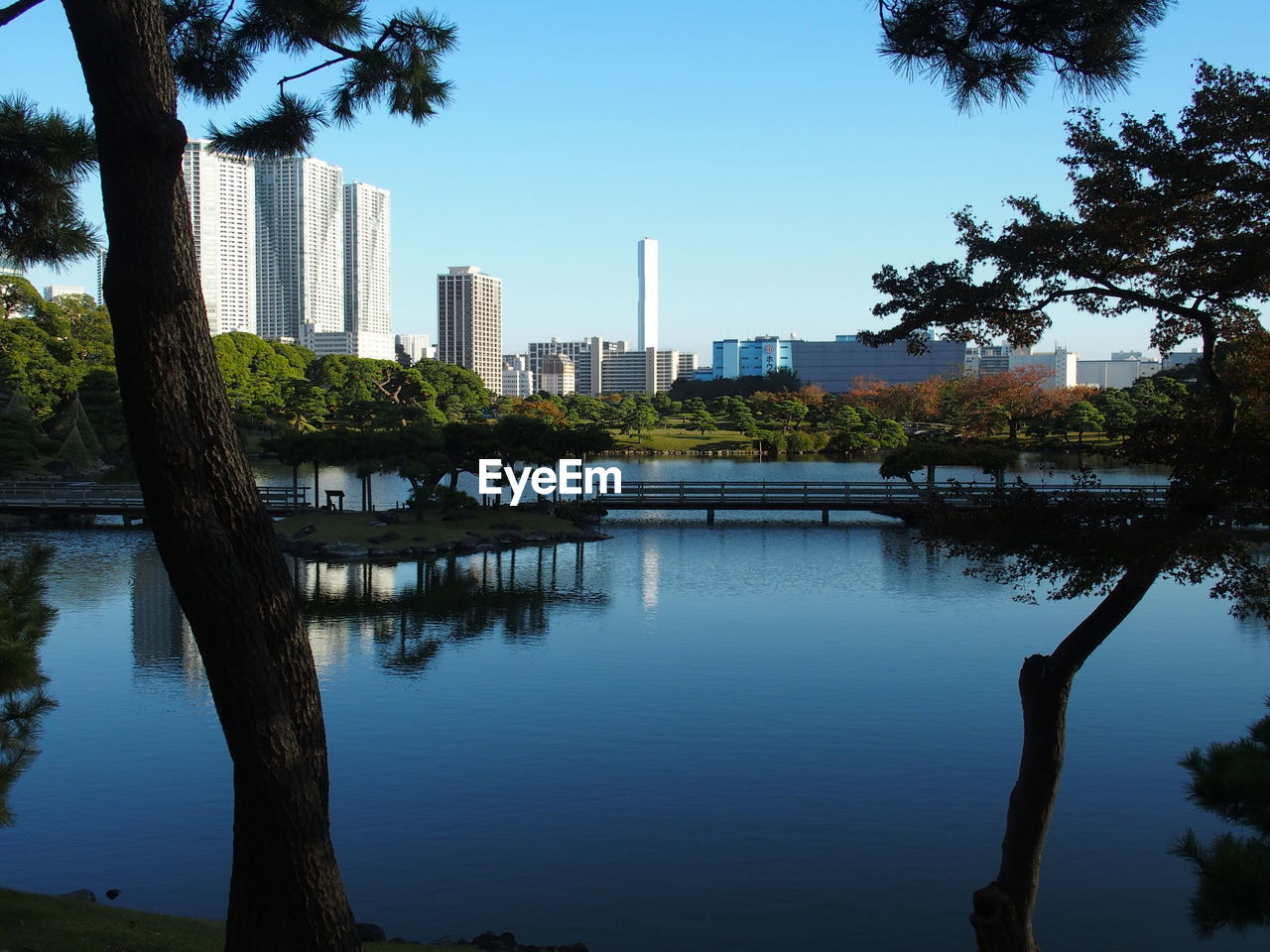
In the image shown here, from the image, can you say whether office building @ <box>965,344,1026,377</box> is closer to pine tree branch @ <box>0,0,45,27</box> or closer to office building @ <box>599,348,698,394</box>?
office building @ <box>599,348,698,394</box>

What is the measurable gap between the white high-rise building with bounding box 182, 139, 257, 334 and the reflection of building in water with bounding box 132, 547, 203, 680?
108075 mm

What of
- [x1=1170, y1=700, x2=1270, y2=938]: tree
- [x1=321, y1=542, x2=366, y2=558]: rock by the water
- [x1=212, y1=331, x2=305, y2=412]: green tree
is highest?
[x1=212, y1=331, x2=305, y2=412]: green tree

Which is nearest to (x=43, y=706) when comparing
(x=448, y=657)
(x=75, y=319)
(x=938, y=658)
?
(x=448, y=657)

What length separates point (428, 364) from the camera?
71438 mm

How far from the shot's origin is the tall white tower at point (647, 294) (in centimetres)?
18365

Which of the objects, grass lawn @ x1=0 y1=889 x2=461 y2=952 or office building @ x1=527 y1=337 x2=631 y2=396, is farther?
office building @ x1=527 y1=337 x2=631 y2=396

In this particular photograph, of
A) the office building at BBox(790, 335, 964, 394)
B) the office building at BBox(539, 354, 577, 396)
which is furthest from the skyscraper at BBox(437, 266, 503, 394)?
the office building at BBox(790, 335, 964, 394)

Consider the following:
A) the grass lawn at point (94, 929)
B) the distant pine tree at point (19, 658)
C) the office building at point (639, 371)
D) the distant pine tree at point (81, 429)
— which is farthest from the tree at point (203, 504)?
the office building at point (639, 371)

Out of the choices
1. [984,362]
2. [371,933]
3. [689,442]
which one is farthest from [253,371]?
[984,362]

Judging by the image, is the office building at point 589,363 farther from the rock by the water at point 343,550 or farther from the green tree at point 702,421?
the rock by the water at point 343,550

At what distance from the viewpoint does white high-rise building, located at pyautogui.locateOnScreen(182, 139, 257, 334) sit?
123 metres

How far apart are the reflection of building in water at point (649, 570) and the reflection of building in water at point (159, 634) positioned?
734cm

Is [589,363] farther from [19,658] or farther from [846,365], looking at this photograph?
[19,658]

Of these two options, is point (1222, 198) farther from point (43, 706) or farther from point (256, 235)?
point (256, 235)
